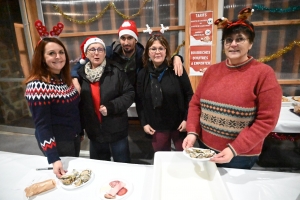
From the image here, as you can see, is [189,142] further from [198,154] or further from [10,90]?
[10,90]

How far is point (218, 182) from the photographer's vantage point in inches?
30.9

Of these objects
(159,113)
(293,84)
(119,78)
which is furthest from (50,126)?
(293,84)

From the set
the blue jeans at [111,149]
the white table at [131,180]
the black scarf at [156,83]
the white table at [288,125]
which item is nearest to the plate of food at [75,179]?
the white table at [131,180]

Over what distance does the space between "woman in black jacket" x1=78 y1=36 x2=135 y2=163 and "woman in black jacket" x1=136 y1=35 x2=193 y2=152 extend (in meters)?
0.16

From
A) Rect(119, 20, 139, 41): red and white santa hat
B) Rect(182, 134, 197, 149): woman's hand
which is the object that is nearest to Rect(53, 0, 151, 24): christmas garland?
Rect(119, 20, 139, 41): red and white santa hat

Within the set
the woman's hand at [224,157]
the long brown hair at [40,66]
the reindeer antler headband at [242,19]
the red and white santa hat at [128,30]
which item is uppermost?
the red and white santa hat at [128,30]

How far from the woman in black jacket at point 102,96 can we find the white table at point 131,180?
38cm

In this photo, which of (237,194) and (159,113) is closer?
(237,194)

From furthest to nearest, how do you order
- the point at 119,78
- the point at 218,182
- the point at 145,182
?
the point at 119,78 → the point at 145,182 → the point at 218,182

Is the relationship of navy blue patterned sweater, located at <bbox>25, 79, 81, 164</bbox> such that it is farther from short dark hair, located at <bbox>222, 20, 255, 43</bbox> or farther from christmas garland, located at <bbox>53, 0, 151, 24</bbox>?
christmas garland, located at <bbox>53, 0, 151, 24</bbox>

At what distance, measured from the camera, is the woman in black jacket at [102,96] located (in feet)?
4.37

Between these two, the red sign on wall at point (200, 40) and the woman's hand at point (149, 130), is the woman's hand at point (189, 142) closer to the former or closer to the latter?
the woman's hand at point (149, 130)

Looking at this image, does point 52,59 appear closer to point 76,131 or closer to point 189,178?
point 76,131

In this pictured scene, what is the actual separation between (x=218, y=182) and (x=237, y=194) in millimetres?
110
